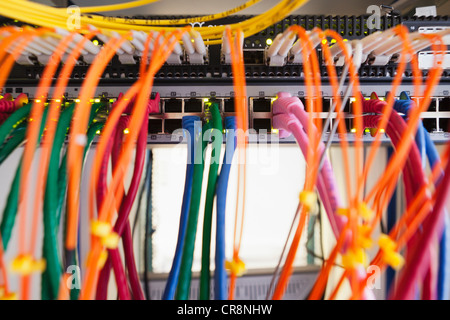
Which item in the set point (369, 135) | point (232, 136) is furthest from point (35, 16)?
point (369, 135)

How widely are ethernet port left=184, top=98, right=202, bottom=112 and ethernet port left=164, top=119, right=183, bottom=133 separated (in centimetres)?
3

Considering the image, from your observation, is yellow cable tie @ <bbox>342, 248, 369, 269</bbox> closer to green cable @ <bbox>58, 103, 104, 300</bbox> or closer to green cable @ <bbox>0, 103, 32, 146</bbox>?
green cable @ <bbox>58, 103, 104, 300</bbox>

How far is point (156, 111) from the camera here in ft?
1.57

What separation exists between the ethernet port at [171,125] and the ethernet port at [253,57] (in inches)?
6.6

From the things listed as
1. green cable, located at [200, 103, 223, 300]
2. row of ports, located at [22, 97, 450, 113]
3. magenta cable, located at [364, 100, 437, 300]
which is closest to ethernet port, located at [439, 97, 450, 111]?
row of ports, located at [22, 97, 450, 113]

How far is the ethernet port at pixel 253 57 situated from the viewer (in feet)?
1.64

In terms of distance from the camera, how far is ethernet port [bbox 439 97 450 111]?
0.51 metres

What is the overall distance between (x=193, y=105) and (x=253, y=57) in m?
0.14

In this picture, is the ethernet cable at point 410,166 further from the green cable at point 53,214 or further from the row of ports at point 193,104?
the green cable at point 53,214

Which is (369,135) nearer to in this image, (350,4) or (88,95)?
(350,4)

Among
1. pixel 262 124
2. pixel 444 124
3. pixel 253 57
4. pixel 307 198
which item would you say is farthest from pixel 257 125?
pixel 444 124

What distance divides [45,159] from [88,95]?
0.10 metres

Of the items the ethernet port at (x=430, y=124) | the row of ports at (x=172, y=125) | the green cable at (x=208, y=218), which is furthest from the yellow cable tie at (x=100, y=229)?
the ethernet port at (x=430, y=124)

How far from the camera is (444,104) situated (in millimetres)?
509
